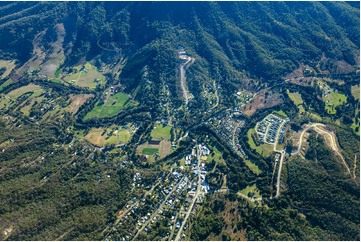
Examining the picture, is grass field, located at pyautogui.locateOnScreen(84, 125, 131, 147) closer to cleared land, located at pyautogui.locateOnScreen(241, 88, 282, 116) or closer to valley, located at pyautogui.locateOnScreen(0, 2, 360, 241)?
valley, located at pyautogui.locateOnScreen(0, 2, 360, 241)

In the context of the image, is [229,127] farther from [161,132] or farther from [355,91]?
[355,91]

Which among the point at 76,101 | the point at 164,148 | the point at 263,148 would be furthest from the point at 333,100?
the point at 76,101

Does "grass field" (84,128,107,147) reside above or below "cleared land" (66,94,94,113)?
below

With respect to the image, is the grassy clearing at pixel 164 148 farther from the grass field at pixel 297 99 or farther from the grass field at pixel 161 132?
the grass field at pixel 297 99

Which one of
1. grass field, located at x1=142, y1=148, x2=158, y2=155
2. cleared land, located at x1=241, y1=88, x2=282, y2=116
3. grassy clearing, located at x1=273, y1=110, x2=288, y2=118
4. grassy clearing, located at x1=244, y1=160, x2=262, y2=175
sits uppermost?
cleared land, located at x1=241, y1=88, x2=282, y2=116

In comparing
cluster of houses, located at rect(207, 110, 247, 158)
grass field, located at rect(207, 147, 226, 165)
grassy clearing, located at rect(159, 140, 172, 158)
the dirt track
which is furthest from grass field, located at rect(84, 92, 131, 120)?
the dirt track

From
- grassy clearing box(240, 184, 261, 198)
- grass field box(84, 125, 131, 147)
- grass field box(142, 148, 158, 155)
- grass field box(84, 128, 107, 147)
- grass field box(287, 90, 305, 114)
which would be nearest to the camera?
grassy clearing box(240, 184, 261, 198)

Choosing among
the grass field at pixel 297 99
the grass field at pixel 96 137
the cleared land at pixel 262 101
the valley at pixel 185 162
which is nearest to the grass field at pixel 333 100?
the valley at pixel 185 162
